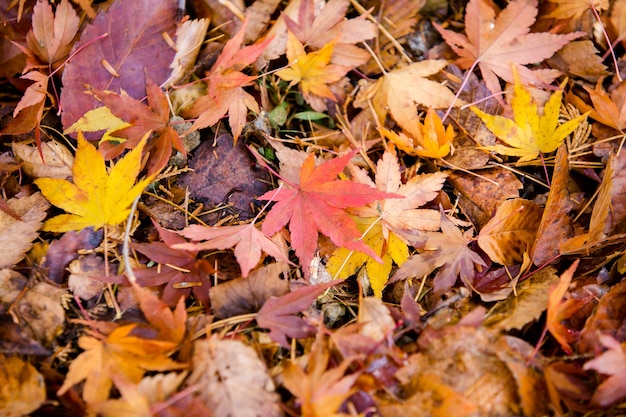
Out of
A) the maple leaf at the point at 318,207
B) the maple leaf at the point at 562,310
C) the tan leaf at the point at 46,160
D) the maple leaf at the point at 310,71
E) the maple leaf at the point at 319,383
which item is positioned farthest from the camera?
the maple leaf at the point at 310,71

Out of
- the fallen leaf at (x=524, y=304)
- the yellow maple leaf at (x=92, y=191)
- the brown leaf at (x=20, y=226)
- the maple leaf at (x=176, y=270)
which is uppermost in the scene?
the yellow maple leaf at (x=92, y=191)

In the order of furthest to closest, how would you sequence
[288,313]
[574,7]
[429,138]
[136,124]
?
1. [574,7]
2. [429,138]
3. [136,124]
4. [288,313]

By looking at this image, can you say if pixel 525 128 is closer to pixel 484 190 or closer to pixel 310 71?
pixel 484 190

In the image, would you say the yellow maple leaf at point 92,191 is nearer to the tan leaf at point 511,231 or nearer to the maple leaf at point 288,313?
the maple leaf at point 288,313

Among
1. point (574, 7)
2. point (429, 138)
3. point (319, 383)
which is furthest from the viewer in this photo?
point (574, 7)

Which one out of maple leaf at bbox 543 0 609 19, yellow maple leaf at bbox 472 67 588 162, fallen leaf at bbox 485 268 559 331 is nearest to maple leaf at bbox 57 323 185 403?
fallen leaf at bbox 485 268 559 331

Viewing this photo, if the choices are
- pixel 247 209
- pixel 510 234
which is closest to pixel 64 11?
pixel 247 209

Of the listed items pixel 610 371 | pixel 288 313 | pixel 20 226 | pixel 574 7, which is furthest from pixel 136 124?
pixel 574 7

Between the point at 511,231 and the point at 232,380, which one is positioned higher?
the point at 511,231

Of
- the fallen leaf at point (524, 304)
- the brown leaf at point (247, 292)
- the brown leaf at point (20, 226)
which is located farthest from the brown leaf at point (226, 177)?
the fallen leaf at point (524, 304)
